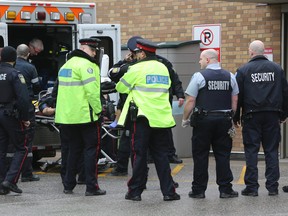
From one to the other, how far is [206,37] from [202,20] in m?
1.16

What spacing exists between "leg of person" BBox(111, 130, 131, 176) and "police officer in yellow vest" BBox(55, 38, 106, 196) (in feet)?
5.46

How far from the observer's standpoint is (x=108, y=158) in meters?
12.4

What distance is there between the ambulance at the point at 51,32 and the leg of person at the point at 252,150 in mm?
3430

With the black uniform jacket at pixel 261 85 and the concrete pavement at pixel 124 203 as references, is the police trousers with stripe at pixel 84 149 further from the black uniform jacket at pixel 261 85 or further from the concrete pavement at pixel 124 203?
the black uniform jacket at pixel 261 85

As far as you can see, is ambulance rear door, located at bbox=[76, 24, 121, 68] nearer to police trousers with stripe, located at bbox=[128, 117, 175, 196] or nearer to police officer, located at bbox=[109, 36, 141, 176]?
police officer, located at bbox=[109, 36, 141, 176]

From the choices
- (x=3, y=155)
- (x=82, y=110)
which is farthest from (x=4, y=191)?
(x=82, y=110)

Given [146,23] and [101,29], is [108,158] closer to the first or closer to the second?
[101,29]

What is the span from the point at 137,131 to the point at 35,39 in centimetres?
407

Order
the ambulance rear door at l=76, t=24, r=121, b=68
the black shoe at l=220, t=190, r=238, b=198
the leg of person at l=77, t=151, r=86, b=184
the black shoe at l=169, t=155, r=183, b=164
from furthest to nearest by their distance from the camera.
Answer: the black shoe at l=169, t=155, r=183, b=164, the ambulance rear door at l=76, t=24, r=121, b=68, the leg of person at l=77, t=151, r=86, b=184, the black shoe at l=220, t=190, r=238, b=198

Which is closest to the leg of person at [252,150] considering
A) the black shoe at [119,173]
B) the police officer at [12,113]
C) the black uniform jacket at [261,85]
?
the black uniform jacket at [261,85]

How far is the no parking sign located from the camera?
14.6 m

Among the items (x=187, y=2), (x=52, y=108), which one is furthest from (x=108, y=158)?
(x=187, y=2)

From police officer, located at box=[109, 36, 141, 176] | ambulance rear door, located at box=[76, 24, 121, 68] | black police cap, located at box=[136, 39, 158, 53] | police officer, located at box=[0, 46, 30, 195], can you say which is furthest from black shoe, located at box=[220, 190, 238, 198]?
ambulance rear door, located at box=[76, 24, 121, 68]

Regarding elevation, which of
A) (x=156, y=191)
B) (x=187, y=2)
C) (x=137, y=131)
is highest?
(x=187, y=2)
